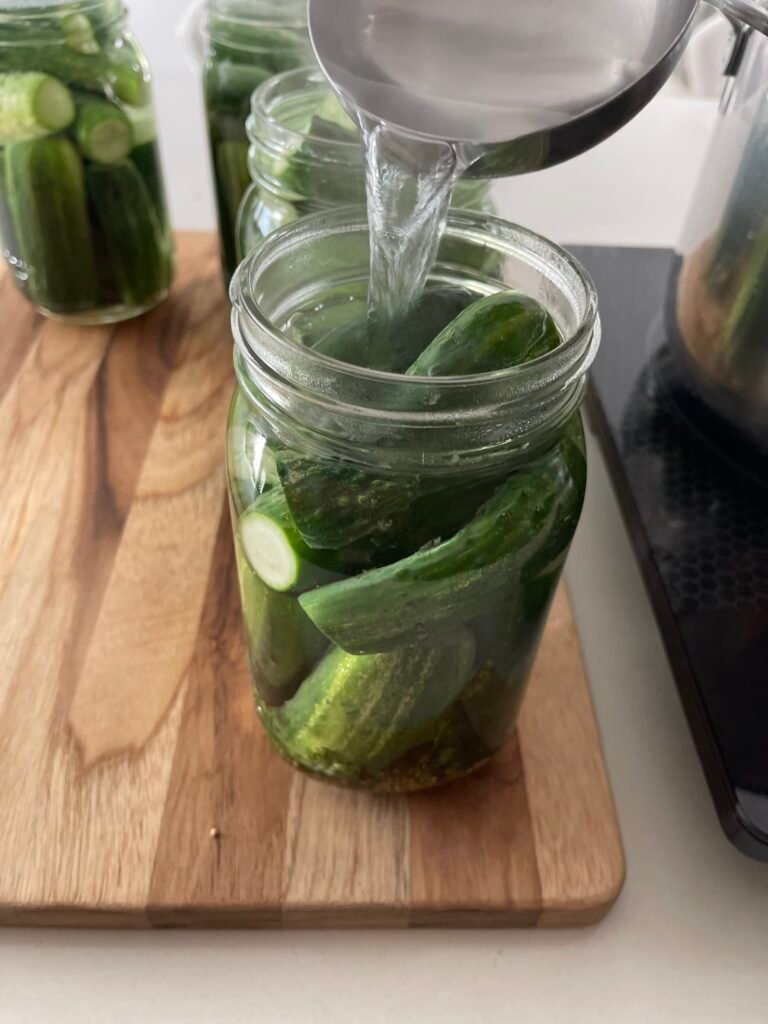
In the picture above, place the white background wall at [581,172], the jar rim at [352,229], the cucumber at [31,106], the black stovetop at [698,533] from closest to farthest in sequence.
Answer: the jar rim at [352,229] → the black stovetop at [698,533] → the cucumber at [31,106] → the white background wall at [581,172]

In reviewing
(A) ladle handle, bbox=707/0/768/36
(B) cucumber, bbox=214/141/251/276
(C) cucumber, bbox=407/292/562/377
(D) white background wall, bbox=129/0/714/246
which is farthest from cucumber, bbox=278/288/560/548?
(D) white background wall, bbox=129/0/714/246

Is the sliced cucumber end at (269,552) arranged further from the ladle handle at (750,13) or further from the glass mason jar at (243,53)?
the glass mason jar at (243,53)

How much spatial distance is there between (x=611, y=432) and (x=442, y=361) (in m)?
0.30

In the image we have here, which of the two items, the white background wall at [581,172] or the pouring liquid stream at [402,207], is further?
the white background wall at [581,172]

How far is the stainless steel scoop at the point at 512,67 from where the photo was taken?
40cm

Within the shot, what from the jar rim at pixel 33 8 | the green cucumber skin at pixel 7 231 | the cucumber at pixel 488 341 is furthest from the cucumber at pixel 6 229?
the cucumber at pixel 488 341

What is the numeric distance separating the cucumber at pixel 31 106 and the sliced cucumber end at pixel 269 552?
0.46m

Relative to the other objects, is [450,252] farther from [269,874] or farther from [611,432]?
[269,874]

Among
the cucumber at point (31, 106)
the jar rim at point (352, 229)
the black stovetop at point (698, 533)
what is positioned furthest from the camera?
the cucumber at point (31, 106)

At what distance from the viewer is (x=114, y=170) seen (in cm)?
77

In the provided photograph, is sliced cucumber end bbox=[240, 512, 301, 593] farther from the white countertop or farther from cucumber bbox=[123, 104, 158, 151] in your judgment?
cucumber bbox=[123, 104, 158, 151]

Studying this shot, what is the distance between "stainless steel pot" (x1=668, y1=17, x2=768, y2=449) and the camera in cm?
55

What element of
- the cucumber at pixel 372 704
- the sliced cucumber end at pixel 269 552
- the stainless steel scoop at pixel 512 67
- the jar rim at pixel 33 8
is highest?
the stainless steel scoop at pixel 512 67

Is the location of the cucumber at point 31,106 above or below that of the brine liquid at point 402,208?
below
